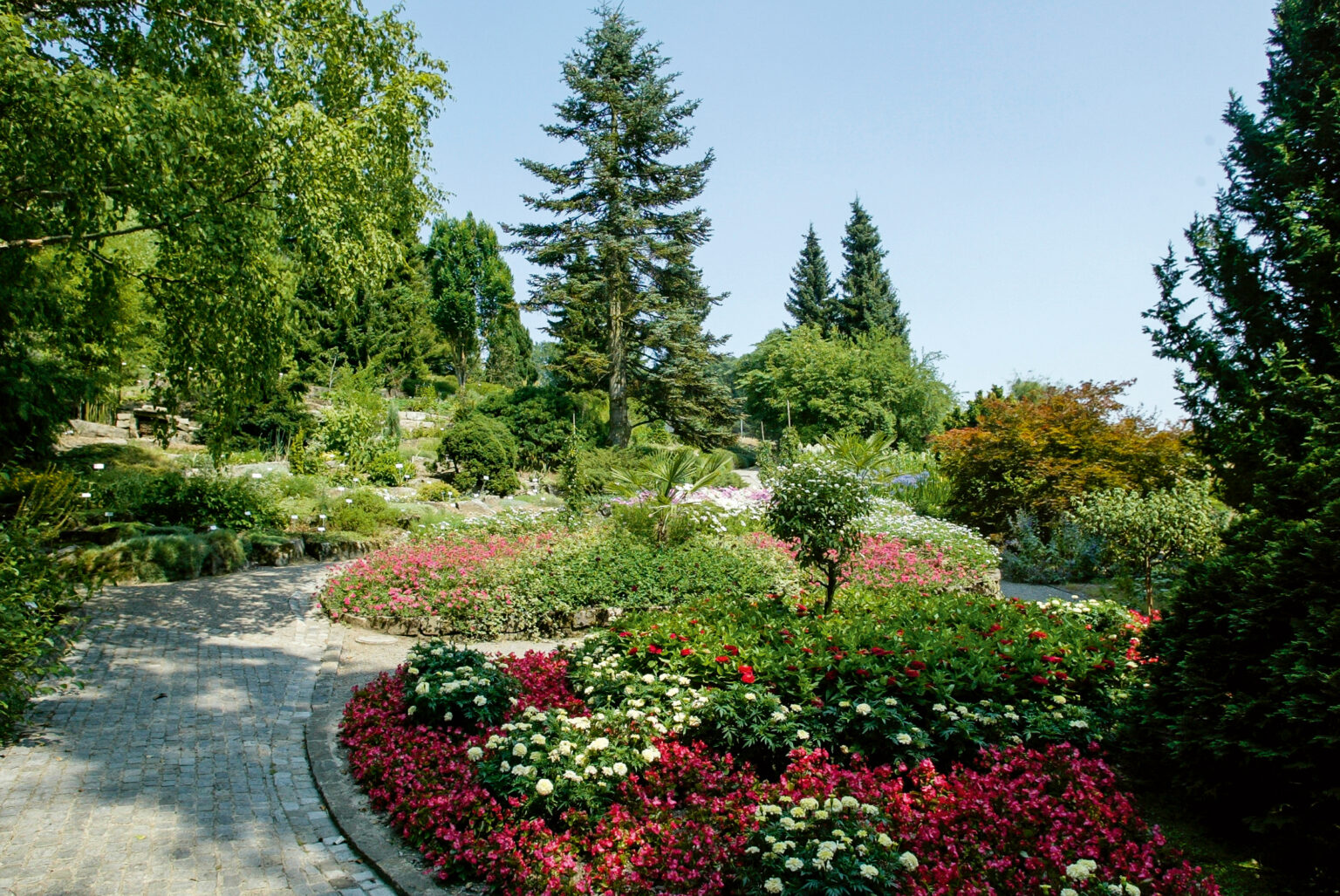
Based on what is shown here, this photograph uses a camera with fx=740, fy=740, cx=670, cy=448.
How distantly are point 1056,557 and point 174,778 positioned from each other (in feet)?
37.8

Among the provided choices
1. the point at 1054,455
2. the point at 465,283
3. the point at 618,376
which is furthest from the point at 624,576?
the point at 465,283

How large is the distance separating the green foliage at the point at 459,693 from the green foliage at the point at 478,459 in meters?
12.5

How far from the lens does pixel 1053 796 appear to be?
11.3 feet

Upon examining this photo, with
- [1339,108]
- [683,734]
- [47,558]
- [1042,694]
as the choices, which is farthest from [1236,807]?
[47,558]

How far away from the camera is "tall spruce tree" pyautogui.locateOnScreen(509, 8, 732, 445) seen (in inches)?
884

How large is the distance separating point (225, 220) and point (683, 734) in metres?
6.05

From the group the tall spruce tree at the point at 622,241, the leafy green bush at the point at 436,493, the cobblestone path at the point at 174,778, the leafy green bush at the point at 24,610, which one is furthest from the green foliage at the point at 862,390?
the leafy green bush at the point at 24,610

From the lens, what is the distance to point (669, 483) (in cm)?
1045

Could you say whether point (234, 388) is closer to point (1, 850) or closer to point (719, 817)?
point (1, 850)

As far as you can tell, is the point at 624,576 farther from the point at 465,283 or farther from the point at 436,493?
the point at 465,283

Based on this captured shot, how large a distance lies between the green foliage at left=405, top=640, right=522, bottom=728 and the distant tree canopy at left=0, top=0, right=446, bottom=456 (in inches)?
175

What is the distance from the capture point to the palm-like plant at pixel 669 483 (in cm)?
981

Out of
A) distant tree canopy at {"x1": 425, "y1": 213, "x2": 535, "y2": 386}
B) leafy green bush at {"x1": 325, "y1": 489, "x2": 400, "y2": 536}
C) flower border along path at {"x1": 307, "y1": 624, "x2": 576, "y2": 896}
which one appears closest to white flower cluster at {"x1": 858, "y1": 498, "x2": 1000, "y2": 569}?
flower border along path at {"x1": 307, "y1": 624, "x2": 576, "y2": 896}

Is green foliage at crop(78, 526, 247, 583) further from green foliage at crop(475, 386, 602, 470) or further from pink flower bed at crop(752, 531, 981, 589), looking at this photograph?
green foliage at crop(475, 386, 602, 470)
